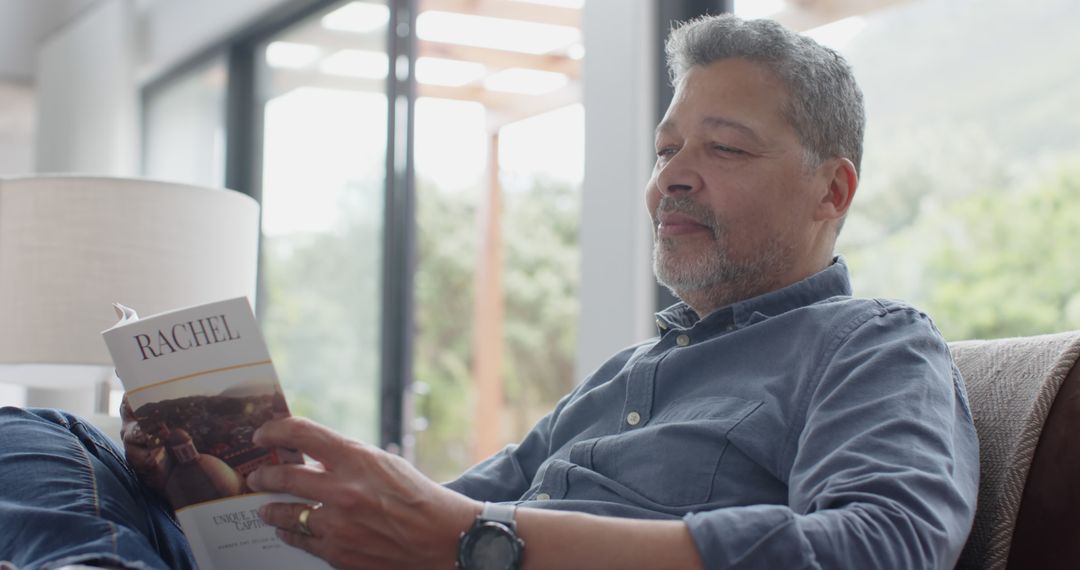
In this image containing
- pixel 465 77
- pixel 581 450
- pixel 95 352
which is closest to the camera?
pixel 581 450

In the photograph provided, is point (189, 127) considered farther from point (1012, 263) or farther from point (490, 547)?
point (490, 547)

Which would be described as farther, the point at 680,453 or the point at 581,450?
the point at 581,450

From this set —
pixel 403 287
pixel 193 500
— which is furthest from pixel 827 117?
pixel 403 287

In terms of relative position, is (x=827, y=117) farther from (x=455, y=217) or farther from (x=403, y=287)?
(x=455, y=217)

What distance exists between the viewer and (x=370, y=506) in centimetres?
103

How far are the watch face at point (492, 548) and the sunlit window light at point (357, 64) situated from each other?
309 centimetres

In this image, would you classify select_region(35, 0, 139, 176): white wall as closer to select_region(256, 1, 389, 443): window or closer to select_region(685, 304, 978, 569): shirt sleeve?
select_region(256, 1, 389, 443): window

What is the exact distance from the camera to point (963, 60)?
12.8 feet

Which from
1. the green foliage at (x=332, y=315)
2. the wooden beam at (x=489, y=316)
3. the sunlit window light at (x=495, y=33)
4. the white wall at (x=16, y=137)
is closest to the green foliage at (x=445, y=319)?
the wooden beam at (x=489, y=316)

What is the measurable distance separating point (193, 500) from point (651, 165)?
171cm

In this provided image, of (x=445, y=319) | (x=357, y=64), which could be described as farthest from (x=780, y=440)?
(x=445, y=319)

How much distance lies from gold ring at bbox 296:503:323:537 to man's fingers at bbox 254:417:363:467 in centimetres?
6

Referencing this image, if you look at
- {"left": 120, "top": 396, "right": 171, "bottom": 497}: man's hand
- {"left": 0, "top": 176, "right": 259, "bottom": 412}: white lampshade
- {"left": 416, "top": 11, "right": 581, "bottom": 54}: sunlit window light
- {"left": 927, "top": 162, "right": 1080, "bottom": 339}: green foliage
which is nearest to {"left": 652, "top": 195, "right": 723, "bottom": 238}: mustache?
{"left": 120, "top": 396, "right": 171, "bottom": 497}: man's hand

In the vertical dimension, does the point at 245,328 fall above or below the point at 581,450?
above
